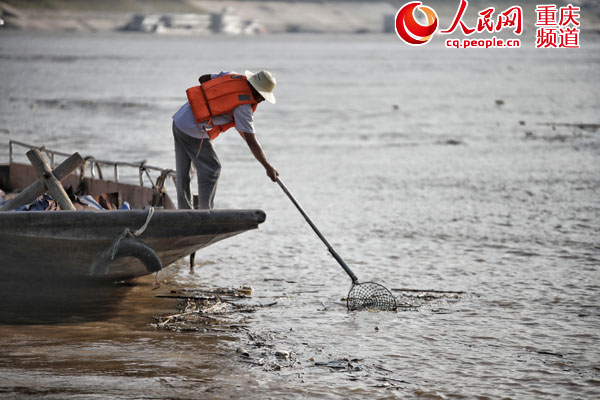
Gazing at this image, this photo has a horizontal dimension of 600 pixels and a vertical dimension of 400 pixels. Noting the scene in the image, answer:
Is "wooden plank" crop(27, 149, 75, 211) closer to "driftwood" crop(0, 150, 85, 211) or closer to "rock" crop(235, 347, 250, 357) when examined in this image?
"driftwood" crop(0, 150, 85, 211)

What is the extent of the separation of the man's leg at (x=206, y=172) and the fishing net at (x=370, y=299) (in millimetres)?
1548

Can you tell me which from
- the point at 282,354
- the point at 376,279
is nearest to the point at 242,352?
the point at 282,354

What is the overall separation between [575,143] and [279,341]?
50.3 feet

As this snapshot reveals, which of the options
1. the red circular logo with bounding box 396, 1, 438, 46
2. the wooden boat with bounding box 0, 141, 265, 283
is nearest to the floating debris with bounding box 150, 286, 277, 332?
the wooden boat with bounding box 0, 141, 265, 283

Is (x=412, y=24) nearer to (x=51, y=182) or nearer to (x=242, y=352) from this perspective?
(x=51, y=182)

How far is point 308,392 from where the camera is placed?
5605 mm

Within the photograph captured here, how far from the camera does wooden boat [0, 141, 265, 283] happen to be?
6520 millimetres

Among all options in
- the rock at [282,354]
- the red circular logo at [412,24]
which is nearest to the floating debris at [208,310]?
the rock at [282,354]

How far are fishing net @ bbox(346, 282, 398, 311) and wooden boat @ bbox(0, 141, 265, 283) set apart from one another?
3.91 ft

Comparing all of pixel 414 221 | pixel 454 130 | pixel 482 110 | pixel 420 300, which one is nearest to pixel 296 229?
pixel 414 221

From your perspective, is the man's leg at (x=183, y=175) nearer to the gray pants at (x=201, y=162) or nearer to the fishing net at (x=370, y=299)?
the gray pants at (x=201, y=162)

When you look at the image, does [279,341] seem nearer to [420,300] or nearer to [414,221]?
[420,300]

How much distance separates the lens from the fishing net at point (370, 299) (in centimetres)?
756

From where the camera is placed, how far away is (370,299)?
24.8 ft
